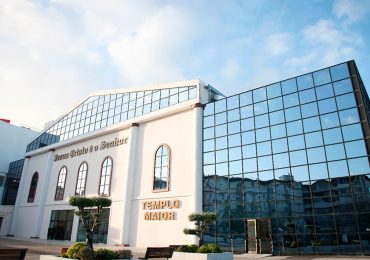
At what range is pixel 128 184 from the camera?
→ 29.0 metres

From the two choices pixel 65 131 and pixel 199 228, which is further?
pixel 65 131

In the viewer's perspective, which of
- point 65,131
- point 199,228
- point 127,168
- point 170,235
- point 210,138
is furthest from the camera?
point 65,131

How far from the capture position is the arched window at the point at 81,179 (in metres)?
34.4

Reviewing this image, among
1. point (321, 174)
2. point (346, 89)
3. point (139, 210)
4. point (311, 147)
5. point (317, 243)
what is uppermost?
point (346, 89)

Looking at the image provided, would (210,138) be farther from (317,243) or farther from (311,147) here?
(317,243)

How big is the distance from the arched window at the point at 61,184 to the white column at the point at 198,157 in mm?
20160

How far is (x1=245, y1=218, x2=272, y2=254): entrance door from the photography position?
21477 mm

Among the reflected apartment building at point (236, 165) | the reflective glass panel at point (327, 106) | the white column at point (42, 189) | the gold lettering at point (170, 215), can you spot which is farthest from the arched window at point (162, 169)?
the white column at point (42, 189)

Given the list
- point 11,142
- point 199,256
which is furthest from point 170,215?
point 11,142

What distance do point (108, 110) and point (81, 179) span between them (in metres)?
8.45

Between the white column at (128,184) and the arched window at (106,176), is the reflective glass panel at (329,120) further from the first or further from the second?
the arched window at (106,176)

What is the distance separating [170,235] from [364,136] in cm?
1583

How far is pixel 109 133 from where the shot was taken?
3384cm

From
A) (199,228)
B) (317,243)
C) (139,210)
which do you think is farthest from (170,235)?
(317,243)
